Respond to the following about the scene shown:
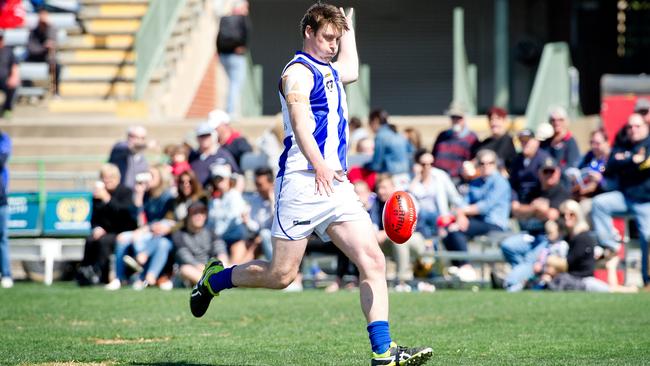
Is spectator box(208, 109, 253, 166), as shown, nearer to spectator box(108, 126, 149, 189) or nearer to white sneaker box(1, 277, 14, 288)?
spectator box(108, 126, 149, 189)

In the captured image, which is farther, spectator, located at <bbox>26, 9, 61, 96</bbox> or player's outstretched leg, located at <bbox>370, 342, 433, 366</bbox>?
spectator, located at <bbox>26, 9, 61, 96</bbox>

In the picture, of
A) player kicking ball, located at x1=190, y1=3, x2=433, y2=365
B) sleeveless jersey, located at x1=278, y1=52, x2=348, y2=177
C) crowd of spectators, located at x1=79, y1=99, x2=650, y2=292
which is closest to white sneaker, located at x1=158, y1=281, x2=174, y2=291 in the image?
crowd of spectators, located at x1=79, y1=99, x2=650, y2=292

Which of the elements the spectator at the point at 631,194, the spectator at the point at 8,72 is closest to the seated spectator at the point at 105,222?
the spectator at the point at 631,194

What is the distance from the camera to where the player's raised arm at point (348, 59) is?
8.20 metres

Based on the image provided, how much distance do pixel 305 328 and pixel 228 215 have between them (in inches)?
205

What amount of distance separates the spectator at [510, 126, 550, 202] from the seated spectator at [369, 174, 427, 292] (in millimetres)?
1396

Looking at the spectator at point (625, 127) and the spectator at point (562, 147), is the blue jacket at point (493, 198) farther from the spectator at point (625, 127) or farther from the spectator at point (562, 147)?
the spectator at point (625, 127)

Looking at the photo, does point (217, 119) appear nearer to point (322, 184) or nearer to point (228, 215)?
point (228, 215)

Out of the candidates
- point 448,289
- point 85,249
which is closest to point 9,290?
point 85,249

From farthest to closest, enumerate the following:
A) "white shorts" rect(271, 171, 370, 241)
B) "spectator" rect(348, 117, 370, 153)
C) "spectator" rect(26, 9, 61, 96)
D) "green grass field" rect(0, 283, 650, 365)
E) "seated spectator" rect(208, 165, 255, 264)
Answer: "spectator" rect(26, 9, 61, 96) → "spectator" rect(348, 117, 370, 153) → "seated spectator" rect(208, 165, 255, 264) → "green grass field" rect(0, 283, 650, 365) → "white shorts" rect(271, 171, 370, 241)

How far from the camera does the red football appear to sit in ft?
27.0

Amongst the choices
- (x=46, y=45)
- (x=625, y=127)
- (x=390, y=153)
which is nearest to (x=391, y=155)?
(x=390, y=153)

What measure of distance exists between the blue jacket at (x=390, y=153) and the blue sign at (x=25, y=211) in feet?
15.8

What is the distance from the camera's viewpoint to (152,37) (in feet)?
77.0
